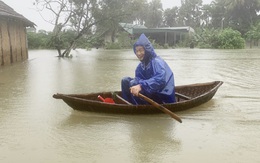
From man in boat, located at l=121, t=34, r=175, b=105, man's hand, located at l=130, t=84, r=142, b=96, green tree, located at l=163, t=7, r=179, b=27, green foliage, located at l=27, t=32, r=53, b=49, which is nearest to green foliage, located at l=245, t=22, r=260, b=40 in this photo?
green tree, located at l=163, t=7, r=179, b=27

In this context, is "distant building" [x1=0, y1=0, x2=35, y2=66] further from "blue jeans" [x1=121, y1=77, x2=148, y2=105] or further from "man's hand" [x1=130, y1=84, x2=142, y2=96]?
"man's hand" [x1=130, y1=84, x2=142, y2=96]

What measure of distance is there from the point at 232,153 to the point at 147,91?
2.00m

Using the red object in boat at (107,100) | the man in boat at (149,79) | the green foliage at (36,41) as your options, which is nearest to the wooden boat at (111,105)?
the red object in boat at (107,100)

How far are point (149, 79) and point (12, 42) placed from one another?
13486mm

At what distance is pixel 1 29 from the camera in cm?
1608

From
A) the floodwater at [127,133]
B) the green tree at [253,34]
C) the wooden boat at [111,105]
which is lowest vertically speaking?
the floodwater at [127,133]

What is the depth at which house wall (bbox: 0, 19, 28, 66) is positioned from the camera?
16.2m

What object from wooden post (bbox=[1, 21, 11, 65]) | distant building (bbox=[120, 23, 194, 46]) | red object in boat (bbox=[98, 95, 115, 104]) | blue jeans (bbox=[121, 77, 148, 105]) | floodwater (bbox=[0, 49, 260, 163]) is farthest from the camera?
distant building (bbox=[120, 23, 194, 46])

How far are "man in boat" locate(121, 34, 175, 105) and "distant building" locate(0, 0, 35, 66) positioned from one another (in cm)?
1048

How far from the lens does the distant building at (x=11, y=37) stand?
16.1 meters

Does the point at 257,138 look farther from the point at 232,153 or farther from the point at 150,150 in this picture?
the point at 150,150

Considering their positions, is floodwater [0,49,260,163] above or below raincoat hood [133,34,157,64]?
below

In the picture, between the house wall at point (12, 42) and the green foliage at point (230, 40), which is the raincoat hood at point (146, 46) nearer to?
the house wall at point (12, 42)

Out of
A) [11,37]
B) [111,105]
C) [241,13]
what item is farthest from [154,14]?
[111,105]
